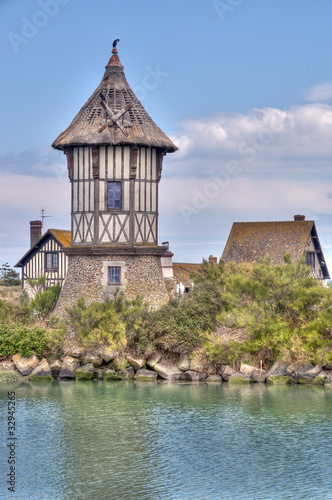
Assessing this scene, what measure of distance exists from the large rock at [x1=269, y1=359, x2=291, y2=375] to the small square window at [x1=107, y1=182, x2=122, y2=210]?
10.2 meters

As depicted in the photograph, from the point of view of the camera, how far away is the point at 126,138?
122 ft

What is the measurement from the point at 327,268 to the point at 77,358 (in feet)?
68.9

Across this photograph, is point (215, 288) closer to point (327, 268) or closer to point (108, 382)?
point (108, 382)

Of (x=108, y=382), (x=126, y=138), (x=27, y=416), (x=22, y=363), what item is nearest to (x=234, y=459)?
(x=27, y=416)

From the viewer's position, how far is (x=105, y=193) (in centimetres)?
3756

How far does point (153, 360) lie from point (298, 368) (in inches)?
242

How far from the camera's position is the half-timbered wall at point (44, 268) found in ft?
160

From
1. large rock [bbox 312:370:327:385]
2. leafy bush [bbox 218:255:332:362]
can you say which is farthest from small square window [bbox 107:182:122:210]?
large rock [bbox 312:370:327:385]

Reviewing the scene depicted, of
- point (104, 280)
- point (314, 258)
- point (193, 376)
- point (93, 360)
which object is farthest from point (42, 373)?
point (314, 258)

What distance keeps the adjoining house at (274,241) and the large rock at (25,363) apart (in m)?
15.3

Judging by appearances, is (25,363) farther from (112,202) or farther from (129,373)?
(112,202)

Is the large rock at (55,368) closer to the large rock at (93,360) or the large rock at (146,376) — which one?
the large rock at (93,360)

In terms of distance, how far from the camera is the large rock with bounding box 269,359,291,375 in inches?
1307

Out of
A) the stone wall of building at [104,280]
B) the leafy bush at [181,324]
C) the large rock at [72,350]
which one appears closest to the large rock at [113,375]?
the leafy bush at [181,324]
